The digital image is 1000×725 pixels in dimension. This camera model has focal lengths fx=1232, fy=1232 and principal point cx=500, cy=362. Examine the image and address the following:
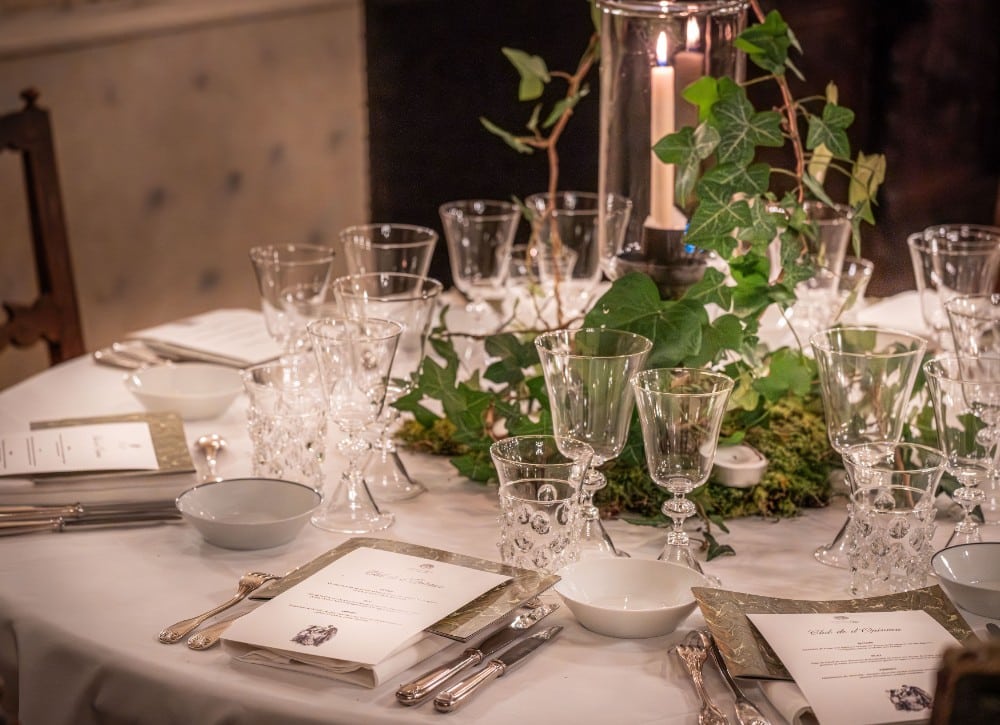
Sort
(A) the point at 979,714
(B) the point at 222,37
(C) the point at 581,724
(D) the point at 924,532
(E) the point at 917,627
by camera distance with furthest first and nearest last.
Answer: (B) the point at 222,37, (D) the point at 924,532, (E) the point at 917,627, (C) the point at 581,724, (A) the point at 979,714

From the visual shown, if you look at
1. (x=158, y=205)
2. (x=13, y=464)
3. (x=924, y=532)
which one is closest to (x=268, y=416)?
(x=13, y=464)

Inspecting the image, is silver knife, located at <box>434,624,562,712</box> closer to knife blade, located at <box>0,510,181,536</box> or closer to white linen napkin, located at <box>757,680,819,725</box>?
white linen napkin, located at <box>757,680,819,725</box>

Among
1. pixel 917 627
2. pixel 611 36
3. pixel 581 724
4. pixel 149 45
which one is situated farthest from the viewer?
pixel 149 45

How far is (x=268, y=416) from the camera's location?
60.2 inches

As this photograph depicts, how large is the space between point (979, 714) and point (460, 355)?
3.72 feet

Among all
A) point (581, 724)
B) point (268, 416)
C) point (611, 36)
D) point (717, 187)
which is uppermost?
point (611, 36)

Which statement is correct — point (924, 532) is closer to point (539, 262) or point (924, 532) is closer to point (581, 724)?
point (581, 724)

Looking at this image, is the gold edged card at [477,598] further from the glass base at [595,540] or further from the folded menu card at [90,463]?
the folded menu card at [90,463]

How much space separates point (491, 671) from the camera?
42.6 inches

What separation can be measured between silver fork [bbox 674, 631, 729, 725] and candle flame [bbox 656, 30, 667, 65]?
0.76 meters

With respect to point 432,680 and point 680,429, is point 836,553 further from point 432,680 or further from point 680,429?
point 432,680

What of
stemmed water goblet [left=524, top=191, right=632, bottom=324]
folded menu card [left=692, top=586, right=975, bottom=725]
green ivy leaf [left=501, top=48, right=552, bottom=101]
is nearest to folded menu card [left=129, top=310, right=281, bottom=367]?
stemmed water goblet [left=524, top=191, right=632, bottom=324]

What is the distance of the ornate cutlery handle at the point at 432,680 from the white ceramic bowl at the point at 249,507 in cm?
32

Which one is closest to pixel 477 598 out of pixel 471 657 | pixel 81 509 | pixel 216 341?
pixel 471 657
